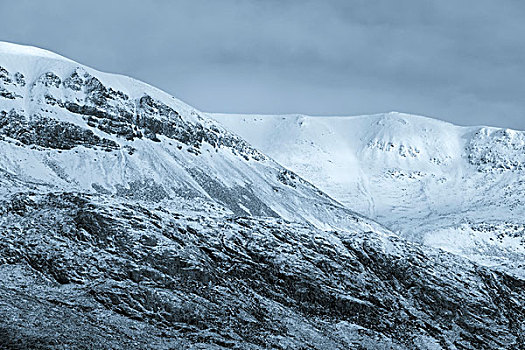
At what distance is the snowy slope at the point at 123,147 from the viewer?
14312 cm

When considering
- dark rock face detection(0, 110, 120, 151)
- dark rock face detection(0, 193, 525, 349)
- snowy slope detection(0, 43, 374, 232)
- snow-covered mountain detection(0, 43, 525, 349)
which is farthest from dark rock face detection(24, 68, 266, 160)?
dark rock face detection(0, 193, 525, 349)

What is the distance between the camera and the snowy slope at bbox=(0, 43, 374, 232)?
470 ft

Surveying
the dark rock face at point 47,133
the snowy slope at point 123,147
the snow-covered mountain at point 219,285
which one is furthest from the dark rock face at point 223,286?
the dark rock face at point 47,133

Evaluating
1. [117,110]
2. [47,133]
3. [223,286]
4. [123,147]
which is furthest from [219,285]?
[117,110]

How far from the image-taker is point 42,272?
2477 inches

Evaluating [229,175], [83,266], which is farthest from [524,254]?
[83,266]

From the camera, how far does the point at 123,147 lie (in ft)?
529

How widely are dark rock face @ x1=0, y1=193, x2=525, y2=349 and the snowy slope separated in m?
61.4

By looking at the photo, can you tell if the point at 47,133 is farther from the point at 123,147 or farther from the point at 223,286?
the point at 223,286

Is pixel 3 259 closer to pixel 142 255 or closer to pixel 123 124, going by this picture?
pixel 142 255

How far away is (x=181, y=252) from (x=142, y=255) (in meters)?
4.12

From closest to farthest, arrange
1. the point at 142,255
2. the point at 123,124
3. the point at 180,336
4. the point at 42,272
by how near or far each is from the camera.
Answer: the point at 180,336 < the point at 42,272 < the point at 142,255 < the point at 123,124

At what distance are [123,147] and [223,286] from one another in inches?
3924

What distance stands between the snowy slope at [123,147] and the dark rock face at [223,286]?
61.4 meters
